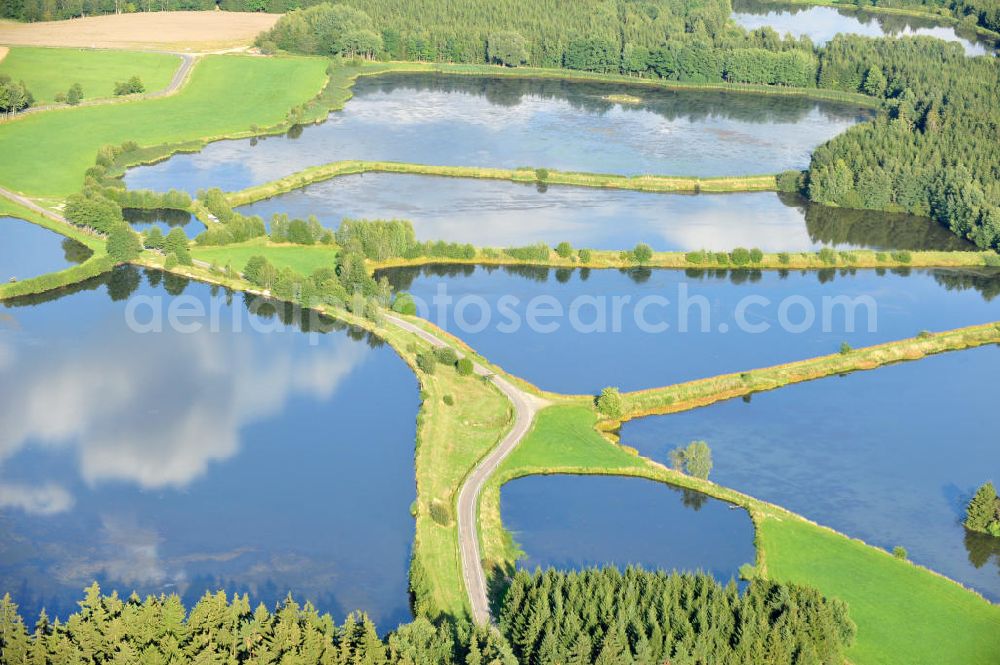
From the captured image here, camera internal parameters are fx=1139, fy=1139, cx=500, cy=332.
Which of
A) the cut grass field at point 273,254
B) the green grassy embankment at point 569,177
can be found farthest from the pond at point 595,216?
the cut grass field at point 273,254

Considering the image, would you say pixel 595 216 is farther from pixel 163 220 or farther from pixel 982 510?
pixel 982 510

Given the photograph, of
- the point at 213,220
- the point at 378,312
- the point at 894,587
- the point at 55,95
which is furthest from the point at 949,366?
the point at 55,95

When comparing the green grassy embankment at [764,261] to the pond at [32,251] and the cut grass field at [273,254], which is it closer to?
the cut grass field at [273,254]

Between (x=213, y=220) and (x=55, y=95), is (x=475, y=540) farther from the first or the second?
(x=55, y=95)

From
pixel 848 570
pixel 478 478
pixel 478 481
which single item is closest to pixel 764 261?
pixel 478 478

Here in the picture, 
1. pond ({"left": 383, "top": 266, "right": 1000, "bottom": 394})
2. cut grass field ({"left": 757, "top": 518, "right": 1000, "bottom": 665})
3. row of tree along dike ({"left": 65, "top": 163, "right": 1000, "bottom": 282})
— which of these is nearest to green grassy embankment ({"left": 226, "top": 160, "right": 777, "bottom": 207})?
row of tree along dike ({"left": 65, "top": 163, "right": 1000, "bottom": 282})
